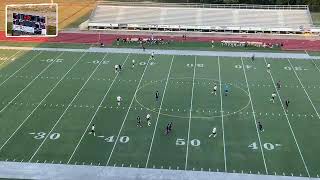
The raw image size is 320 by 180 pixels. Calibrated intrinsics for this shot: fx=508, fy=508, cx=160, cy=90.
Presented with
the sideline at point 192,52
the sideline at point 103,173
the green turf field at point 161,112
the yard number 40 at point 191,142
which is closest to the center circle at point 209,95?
the green turf field at point 161,112

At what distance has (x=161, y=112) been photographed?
1183 inches

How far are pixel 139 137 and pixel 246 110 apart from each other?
7.45 meters

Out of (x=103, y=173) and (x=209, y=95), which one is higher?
(x=209, y=95)

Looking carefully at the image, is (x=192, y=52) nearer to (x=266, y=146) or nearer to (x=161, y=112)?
(x=161, y=112)

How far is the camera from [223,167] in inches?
926

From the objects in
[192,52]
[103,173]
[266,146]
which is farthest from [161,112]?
[192,52]

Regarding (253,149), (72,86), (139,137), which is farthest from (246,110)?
(72,86)

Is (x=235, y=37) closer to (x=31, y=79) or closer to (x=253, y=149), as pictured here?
(x=31, y=79)

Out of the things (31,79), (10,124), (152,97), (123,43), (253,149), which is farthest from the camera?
(123,43)

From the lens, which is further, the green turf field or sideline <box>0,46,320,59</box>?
sideline <box>0,46,320,59</box>

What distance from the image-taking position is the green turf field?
24484mm

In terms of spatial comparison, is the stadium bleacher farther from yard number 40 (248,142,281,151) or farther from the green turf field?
yard number 40 (248,142,281,151)

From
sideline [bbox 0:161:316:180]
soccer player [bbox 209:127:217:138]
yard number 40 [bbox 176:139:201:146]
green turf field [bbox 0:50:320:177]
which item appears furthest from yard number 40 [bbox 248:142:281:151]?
sideline [bbox 0:161:316:180]

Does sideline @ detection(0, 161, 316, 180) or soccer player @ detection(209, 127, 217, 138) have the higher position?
soccer player @ detection(209, 127, 217, 138)
